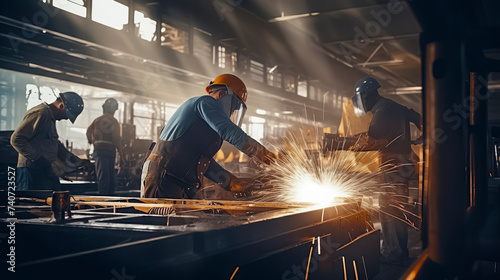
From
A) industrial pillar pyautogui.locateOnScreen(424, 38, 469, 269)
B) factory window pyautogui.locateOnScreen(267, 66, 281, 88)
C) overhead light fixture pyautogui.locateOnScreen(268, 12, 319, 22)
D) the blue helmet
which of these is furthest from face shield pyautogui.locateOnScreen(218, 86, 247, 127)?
factory window pyautogui.locateOnScreen(267, 66, 281, 88)

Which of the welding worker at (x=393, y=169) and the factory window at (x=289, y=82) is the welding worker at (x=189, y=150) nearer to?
the welding worker at (x=393, y=169)

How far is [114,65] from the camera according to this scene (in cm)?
773

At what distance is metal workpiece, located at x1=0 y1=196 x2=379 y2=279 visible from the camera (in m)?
0.88

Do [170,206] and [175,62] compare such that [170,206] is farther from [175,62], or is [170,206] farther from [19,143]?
[175,62]

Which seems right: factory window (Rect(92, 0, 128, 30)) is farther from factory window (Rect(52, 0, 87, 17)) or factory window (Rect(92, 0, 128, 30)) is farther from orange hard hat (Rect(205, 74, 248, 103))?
orange hard hat (Rect(205, 74, 248, 103))

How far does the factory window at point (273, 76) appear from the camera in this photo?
11.3m

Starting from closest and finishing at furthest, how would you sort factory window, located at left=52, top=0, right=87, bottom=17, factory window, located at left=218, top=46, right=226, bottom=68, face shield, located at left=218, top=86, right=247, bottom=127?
1. face shield, located at left=218, top=86, right=247, bottom=127
2. factory window, located at left=52, top=0, right=87, bottom=17
3. factory window, located at left=218, top=46, right=226, bottom=68

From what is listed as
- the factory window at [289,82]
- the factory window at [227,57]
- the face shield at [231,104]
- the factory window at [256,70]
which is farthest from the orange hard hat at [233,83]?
the factory window at [289,82]

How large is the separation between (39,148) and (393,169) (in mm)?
3500

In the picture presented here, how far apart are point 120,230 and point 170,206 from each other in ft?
2.50

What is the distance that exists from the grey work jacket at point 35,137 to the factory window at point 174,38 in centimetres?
412

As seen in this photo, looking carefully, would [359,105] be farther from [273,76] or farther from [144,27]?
[273,76]

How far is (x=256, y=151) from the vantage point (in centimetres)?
279

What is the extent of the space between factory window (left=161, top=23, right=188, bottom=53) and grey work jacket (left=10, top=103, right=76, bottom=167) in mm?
4121
